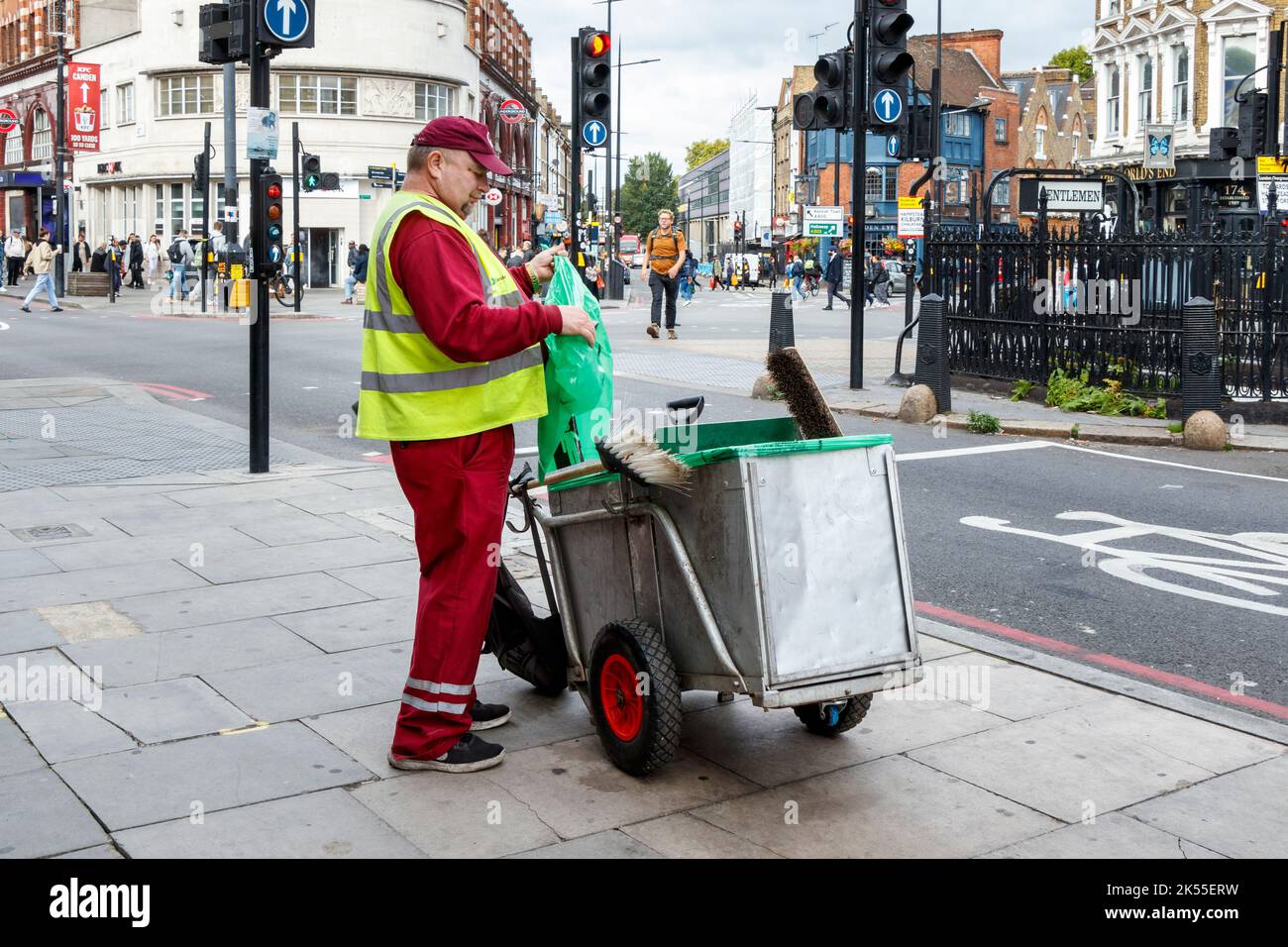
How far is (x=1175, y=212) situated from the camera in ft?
100

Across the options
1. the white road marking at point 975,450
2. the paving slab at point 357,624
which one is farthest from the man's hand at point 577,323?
the white road marking at point 975,450

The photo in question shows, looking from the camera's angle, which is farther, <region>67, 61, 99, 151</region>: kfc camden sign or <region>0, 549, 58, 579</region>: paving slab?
<region>67, 61, 99, 151</region>: kfc camden sign

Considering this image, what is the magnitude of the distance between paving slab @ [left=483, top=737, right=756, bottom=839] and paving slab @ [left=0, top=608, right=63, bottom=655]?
221 cm

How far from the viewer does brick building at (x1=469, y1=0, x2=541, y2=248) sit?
63656 millimetres

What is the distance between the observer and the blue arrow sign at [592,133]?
14.6 meters

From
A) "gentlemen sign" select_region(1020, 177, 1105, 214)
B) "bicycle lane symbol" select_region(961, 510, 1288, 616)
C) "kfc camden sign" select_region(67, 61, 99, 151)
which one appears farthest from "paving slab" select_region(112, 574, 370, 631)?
"kfc camden sign" select_region(67, 61, 99, 151)

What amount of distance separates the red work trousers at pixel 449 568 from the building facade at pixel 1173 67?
34.6 metres

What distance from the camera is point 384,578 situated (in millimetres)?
6512

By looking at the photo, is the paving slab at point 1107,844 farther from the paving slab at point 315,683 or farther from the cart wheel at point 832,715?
the paving slab at point 315,683

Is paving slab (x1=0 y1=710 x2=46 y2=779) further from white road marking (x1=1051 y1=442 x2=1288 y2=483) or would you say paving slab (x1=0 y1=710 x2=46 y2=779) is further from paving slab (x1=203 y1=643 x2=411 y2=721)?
white road marking (x1=1051 y1=442 x2=1288 y2=483)

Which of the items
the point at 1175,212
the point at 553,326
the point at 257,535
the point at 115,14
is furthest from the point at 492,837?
the point at 115,14

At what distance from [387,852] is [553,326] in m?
1.51

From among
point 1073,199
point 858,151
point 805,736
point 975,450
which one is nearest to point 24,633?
point 805,736

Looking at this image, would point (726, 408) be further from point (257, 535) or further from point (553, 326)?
point (553, 326)
